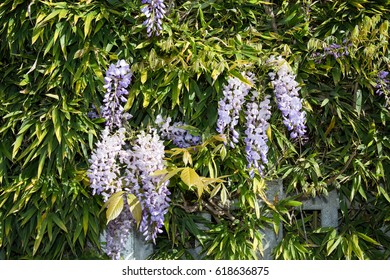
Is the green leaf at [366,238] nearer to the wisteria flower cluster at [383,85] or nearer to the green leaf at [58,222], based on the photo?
the wisteria flower cluster at [383,85]

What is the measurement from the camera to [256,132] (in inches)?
106

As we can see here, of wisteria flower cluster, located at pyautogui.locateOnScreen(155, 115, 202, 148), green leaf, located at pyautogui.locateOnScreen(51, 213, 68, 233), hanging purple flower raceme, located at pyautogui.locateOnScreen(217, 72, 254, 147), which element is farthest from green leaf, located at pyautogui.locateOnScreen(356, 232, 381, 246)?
green leaf, located at pyautogui.locateOnScreen(51, 213, 68, 233)

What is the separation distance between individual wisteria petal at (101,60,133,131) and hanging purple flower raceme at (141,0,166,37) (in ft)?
0.60

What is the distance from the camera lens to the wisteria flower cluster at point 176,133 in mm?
2705

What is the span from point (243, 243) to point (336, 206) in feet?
1.60

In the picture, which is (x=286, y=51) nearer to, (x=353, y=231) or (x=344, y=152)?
(x=344, y=152)

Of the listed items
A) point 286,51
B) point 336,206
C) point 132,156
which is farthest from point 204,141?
point 336,206

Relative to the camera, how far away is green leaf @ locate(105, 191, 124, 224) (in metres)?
2.45

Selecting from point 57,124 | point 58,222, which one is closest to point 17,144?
point 57,124

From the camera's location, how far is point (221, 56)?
2.67 meters

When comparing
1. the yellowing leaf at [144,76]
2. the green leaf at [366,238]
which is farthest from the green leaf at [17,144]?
the green leaf at [366,238]

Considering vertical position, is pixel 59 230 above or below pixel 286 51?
below

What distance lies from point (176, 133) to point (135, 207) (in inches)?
15.5

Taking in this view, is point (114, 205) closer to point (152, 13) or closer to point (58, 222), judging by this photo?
point (58, 222)
